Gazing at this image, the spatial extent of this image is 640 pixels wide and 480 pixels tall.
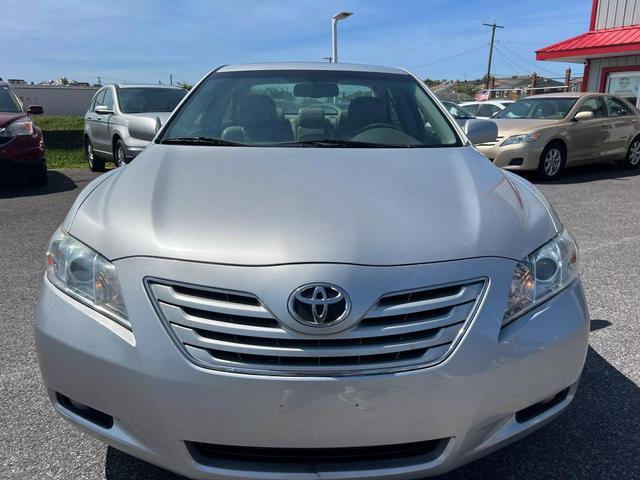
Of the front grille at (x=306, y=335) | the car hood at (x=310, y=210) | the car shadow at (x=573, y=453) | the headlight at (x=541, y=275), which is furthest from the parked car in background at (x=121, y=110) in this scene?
the headlight at (x=541, y=275)

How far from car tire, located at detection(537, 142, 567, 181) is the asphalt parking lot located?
13.8 ft

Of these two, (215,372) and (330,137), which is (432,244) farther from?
(330,137)

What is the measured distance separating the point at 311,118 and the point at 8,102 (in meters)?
7.72

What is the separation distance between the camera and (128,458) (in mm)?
2191

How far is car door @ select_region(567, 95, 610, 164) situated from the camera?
31.4ft

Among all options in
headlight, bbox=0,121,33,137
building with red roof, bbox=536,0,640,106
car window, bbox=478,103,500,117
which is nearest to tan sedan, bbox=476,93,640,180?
building with red roof, bbox=536,0,640,106

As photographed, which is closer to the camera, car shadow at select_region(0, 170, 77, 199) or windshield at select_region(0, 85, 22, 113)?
car shadow at select_region(0, 170, 77, 199)

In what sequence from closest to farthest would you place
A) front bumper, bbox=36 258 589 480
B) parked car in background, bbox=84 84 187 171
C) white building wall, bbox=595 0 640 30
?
front bumper, bbox=36 258 589 480 → parked car in background, bbox=84 84 187 171 → white building wall, bbox=595 0 640 30

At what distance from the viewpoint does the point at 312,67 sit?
3436mm

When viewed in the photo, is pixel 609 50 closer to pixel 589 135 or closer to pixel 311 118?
pixel 589 135

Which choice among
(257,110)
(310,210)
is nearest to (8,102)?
(257,110)

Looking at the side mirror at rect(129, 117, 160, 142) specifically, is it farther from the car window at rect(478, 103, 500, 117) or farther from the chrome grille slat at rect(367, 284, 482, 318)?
the car window at rect(478, 103, 500, 117)

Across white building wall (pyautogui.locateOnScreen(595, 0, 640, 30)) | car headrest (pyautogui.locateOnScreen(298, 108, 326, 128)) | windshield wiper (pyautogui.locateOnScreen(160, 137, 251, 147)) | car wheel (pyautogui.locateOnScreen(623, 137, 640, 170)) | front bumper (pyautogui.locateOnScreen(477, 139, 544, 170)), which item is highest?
white building wall (pyautogui.locateOnScreen(595, 0, 640, 30))

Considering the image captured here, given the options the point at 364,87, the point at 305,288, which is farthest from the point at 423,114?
the point at 305,288
